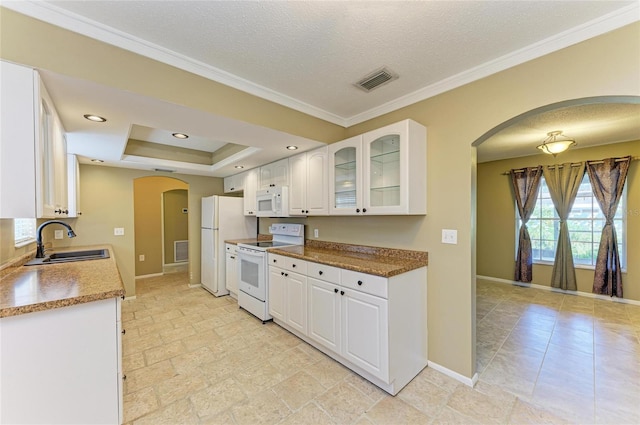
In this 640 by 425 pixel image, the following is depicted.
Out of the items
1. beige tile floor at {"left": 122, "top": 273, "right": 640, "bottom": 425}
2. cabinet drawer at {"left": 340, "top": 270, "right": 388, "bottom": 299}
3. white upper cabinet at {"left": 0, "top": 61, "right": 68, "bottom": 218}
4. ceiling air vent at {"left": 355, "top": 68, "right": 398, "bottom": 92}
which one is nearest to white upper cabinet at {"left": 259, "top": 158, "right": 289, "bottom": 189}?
ceiling air vent at {"left": 355, "top": 68, "right": 398, "bottom": 92}

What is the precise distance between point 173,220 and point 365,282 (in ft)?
18.6

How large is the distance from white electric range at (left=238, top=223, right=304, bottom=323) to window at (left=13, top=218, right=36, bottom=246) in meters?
2.11

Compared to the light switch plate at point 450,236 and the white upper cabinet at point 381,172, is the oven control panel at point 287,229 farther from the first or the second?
the light switch plate at point 450,236

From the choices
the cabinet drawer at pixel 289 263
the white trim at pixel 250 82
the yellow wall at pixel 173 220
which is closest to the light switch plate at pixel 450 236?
the white trim at pixel 250 82

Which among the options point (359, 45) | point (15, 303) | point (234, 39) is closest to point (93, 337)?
point (15, 303)

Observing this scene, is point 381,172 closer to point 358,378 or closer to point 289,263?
point 289,263

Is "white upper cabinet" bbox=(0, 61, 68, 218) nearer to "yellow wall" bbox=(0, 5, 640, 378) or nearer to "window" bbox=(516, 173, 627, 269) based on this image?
"yellow wall" bbox=(0, 5, 640, 378)

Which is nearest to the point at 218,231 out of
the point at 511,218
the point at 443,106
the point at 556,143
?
the point at 443,106

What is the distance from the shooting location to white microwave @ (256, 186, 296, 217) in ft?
11.5

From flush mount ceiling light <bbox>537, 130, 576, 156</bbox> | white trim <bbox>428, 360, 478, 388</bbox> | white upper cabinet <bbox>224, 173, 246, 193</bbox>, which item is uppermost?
flush mount ceiling light <bbox>537, 130, 576, 156</bbox>

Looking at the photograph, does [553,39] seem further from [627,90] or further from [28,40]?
[28,40]

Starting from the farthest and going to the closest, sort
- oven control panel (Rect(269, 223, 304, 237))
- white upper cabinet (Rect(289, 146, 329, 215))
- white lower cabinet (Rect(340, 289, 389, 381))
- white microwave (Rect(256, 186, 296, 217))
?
oven control panel (Rect(269, 223, 304, 237))
white microwave (Rect(256, 186, 296, 217))
white upper cabinet (Rect(289, 146, 329, 215))
white lower cabinet (Rect(340, 289, 389, 381))

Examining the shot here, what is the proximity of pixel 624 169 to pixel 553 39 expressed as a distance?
Answer: 12.4 feet

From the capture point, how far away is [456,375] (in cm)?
216
